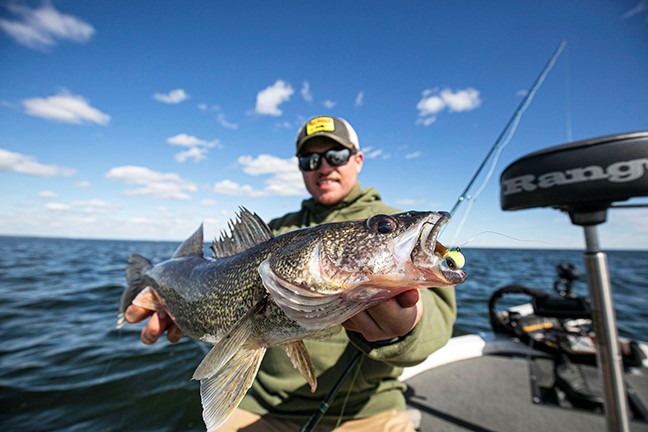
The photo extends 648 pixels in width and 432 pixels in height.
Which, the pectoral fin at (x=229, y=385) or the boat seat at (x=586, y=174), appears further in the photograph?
the boat seat at (x=586, y=174)

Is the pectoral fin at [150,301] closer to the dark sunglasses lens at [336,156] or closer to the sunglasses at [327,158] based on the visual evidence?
the sunglasses at [327,158]

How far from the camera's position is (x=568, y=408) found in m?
3.26

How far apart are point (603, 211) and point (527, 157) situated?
58 centimetres

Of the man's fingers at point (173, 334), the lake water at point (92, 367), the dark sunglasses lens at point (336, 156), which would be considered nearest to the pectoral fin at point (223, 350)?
the man's fingers at point (173, 334)

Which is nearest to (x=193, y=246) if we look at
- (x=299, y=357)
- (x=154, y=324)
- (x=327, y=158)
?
(x=154, y=324)

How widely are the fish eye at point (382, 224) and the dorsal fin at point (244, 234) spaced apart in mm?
839

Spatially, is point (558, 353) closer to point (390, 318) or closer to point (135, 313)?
point (390, 318)

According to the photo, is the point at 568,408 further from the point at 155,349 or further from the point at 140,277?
the point at 155,349

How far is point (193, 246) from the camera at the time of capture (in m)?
3.28

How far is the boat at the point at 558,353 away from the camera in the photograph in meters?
1.86

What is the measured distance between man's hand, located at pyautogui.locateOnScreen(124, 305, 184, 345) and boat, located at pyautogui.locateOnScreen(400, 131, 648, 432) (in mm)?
2551

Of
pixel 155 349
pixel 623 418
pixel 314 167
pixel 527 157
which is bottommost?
pixel 155 349

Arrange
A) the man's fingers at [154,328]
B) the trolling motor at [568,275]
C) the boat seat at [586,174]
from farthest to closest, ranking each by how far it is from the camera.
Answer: the trolling motor at [568,275] → the man's fingers at [154,328] → the boat seat at [586,174]

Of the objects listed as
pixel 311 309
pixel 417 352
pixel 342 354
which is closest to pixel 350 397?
pixel 342 354
